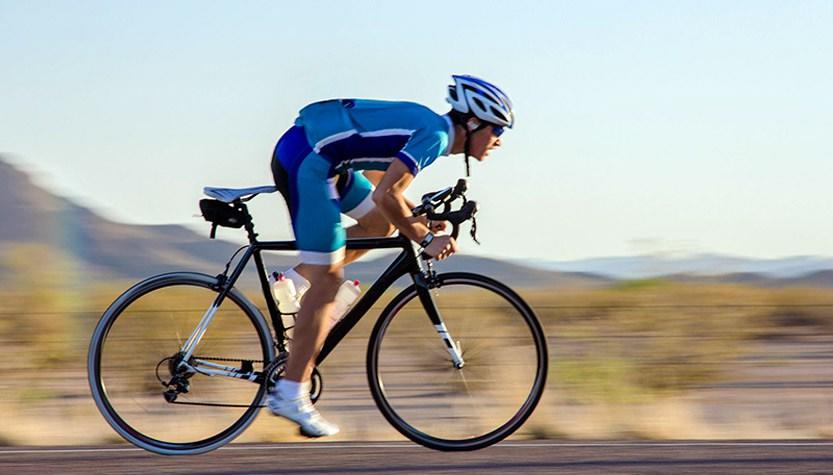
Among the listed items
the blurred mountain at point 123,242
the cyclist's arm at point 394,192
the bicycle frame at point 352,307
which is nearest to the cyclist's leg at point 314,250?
the bicycle frame at point 352,307

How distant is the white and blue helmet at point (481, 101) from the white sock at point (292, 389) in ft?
4.87

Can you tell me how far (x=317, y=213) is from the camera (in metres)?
7.39

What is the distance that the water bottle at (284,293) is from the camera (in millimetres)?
7621

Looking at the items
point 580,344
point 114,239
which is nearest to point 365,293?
point 580,344

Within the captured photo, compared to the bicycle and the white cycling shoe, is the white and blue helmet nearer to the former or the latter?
the bicycle

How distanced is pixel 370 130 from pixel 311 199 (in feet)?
1.39

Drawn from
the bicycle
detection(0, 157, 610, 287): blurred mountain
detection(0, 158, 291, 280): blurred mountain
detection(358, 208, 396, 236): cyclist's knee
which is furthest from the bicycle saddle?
detection(0, 158, 291, 280): blurred mountain

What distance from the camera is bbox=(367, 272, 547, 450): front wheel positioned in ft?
25.0

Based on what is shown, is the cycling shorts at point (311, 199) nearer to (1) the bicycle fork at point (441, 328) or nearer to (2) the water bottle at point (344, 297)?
(2) the water bottle at point (344, 297)

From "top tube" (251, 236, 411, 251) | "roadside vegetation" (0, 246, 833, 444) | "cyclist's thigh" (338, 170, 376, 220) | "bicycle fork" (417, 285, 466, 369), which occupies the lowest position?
"roadside vegetation" (0, 246, 833, 444)

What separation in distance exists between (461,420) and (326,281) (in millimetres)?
983

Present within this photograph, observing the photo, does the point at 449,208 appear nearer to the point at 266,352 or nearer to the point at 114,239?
the point at 266,352

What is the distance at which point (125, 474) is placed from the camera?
7227 millimetres

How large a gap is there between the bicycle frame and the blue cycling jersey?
41 centimetres
